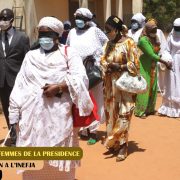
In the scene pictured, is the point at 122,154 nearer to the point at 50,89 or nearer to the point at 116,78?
the point at 116,78

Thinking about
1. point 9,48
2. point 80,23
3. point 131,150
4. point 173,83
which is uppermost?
point 80,23

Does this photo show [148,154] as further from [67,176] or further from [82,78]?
[82,78]

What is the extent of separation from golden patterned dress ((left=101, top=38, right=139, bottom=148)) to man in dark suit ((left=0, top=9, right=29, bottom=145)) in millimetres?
1342

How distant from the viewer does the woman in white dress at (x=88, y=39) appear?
Answer: 7023 millimetres

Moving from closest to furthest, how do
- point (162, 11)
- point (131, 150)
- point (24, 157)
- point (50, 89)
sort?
point (24, 157) < point (50, 89) < point (131, 150) < point (162, 11)

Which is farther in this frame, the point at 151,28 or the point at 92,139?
the point at 151,28

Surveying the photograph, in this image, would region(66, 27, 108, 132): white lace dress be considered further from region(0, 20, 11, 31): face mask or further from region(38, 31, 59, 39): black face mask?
region(38, 31, 59, 39): black face mask

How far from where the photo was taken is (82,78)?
4.25 m

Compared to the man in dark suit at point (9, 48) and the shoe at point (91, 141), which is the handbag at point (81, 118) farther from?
the shoe at point (91, 141)

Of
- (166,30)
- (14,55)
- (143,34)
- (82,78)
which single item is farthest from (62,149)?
(166,30)

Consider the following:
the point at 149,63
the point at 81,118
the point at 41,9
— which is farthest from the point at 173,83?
the point at 41,9

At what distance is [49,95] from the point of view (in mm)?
4203

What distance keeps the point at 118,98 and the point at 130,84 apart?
1.17 feet

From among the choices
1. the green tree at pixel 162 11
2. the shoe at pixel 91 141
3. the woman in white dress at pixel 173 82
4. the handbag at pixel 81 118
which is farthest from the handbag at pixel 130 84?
the green tree at pixel 162 11
